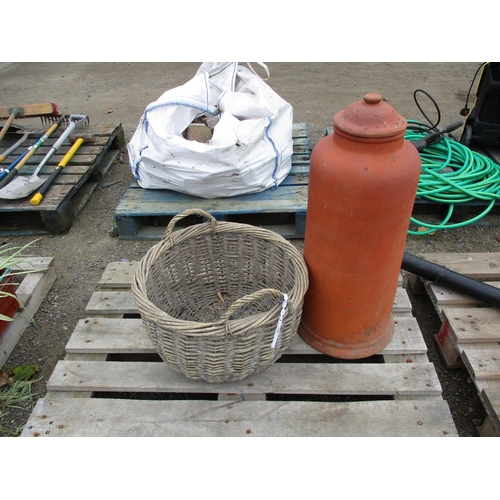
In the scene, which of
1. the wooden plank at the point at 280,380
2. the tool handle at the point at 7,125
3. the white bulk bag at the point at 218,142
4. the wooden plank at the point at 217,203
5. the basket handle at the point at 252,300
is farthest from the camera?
the tool handle at the point at 7,125

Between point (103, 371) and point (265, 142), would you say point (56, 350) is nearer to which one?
point (103, 371)

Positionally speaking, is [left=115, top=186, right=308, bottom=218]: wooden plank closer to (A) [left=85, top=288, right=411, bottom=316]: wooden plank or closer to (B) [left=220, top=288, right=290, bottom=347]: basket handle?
(A) [left=85, top=288, right=411, bottom=316]: wooden plank

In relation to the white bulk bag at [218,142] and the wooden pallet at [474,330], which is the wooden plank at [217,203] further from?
the wooden pallet at [474,330]

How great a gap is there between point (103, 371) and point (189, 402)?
0.41 metres

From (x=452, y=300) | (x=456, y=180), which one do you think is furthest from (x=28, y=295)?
(x=456, y=180)

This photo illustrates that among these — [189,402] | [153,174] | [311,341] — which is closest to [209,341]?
[189,402]

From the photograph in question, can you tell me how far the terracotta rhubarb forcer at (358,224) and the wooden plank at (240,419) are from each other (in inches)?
10.6

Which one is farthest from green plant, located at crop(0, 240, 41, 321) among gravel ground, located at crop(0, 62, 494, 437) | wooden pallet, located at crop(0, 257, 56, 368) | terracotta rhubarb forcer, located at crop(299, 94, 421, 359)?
terracotta rhubarb forcer, located at crop(299, 94, 421, 359)

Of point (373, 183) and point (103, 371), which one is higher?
point (373, 183)

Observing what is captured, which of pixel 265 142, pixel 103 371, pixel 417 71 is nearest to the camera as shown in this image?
pixel 103 371

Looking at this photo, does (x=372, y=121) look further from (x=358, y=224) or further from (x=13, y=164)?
(x=13, y=164)

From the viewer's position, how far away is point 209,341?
1.38 meters

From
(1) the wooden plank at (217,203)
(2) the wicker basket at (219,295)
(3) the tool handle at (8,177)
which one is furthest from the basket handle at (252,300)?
(3) the tool handle at (8,177)

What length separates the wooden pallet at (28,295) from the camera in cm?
207
